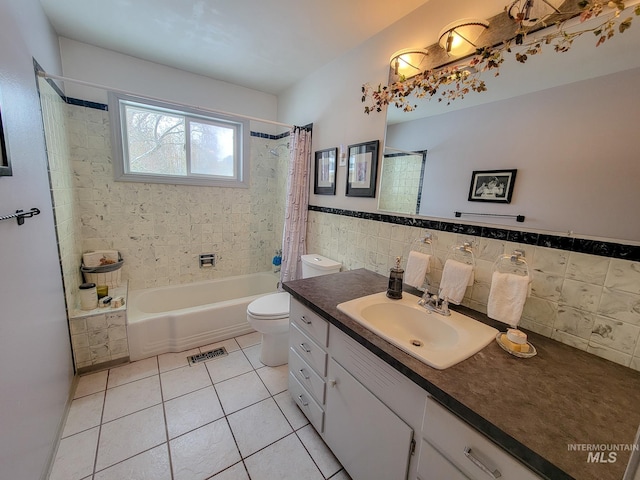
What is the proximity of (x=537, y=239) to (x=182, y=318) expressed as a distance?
A: 2382 millimetres

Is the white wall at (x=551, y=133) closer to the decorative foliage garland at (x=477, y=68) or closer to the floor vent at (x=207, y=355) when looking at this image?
the decorative foliage garland at (x=477, y=68)

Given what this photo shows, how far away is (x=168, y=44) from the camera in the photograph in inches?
77.8

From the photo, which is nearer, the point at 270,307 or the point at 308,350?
the point at 308,350

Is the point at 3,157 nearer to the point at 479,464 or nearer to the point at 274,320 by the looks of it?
the point at 274,320

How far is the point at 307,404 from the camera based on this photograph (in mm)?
1438

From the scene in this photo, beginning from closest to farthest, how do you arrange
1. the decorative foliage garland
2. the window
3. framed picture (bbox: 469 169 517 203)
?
the decorative foliage garland < framed picture (bbox: 469 169 517 203) < the window

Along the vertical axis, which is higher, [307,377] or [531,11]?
[531,11]

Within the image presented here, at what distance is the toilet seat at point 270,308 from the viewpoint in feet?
6.14

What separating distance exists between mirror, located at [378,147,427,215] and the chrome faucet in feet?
1.73

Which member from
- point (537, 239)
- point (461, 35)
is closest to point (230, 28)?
point (461, 35)

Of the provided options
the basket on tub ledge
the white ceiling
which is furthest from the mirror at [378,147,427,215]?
the basket on tub ledge

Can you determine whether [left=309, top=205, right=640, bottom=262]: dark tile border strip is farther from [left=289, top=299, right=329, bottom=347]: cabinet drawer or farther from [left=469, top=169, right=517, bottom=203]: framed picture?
[left=289, top=299, right=329, bottom=347]: cabinet drawer

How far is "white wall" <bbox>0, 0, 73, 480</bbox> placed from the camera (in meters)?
0.92

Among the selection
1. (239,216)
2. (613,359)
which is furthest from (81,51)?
(613,359)
